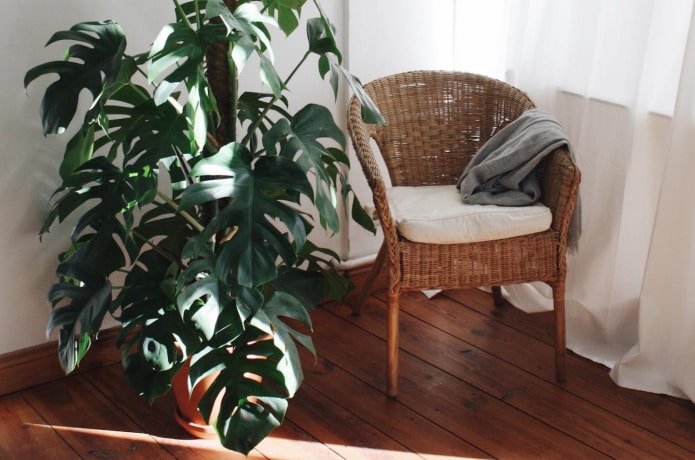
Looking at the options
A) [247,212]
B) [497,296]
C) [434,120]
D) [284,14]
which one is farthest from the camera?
[497,296]

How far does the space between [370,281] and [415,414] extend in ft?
1.77

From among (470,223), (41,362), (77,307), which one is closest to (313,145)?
(470,223)

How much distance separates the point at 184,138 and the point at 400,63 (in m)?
1.17

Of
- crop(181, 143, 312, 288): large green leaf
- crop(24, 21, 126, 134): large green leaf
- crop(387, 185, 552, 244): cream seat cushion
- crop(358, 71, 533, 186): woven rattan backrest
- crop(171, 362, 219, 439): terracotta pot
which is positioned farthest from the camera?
crop(358, 71, 533, 186): woven rattan backrest

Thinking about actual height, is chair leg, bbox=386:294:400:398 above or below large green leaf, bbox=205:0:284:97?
below

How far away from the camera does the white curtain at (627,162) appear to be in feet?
7.13

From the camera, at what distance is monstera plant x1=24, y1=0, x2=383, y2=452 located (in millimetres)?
1646

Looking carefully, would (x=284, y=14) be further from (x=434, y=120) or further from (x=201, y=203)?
(x=434, y=120)

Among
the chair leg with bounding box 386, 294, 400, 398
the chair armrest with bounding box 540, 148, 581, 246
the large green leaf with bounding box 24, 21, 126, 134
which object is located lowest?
the chair leg with bounding box 386, 294, 400, 398

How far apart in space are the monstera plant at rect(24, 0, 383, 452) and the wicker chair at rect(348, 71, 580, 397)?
31cm

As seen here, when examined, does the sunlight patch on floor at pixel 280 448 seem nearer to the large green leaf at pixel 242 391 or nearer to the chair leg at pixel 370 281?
the large green leaf at pixel 242 391

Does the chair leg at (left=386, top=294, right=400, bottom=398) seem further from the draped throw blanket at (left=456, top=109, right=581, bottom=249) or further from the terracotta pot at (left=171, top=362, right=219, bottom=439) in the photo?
the terracotta pot at (left=171, top=362, right=219, bottom=439)

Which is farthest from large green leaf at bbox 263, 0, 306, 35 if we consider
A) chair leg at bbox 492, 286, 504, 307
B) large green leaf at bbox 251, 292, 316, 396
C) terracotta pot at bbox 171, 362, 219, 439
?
chair leg at bbox 492, 286, 504, 307

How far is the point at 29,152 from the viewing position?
2.12 m
